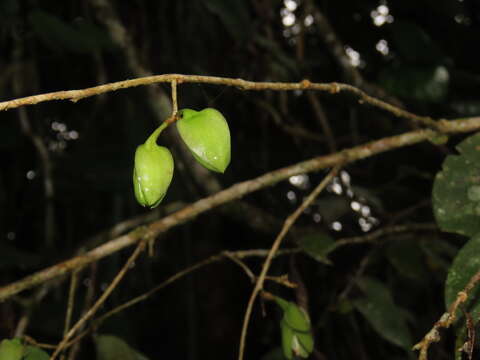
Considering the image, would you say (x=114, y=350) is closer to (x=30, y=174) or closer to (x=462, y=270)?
(x=462, y=270)

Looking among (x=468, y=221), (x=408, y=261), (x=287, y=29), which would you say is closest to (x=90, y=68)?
(x=287, y=29)

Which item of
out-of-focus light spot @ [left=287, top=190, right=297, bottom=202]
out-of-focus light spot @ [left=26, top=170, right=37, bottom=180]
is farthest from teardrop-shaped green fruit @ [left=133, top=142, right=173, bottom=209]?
out-of-focus light spot @ [left=26, top=170, right=37, bottom=180]

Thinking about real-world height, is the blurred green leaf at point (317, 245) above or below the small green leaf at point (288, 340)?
below

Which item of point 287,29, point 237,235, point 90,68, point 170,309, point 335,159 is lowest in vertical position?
point 170,309

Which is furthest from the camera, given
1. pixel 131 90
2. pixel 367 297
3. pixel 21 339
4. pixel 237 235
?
pixel 237 235

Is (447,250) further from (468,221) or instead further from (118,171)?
(118,171)

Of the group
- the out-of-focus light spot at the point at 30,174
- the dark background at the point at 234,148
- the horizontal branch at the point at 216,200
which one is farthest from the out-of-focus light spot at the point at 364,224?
the out-of-focus light spot at the point at 30,174

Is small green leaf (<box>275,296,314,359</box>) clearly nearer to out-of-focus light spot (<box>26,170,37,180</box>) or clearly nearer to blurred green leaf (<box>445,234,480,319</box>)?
blurred green leaf (<box>445,234,480,319</box>)

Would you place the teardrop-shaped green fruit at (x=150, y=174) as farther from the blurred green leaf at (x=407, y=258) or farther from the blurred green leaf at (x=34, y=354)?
the blurred green leaf at (x=407, y=258)
